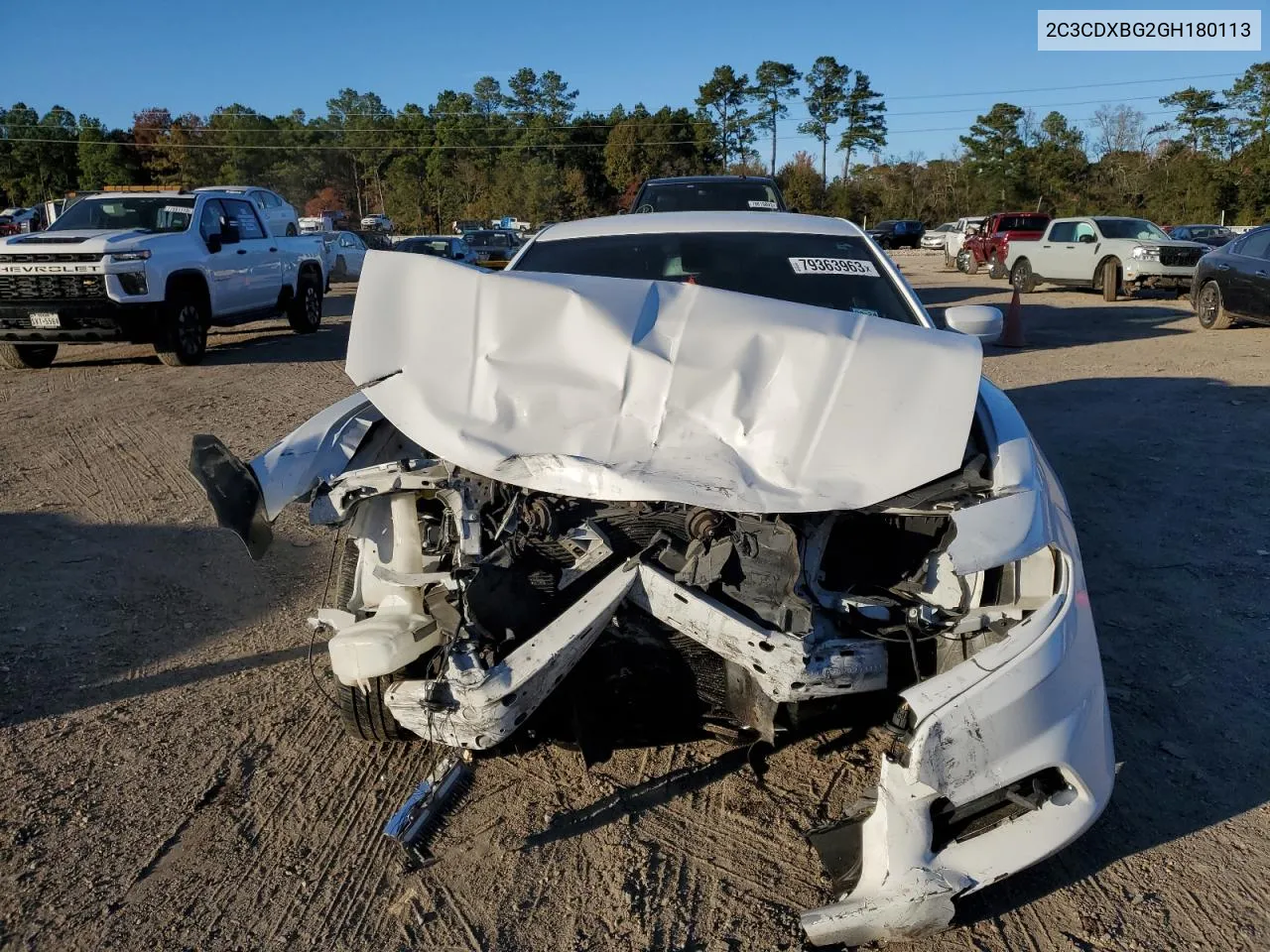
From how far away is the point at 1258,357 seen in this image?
11086 millimetres

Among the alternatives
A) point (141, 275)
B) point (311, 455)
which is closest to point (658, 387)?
point (311, 455)

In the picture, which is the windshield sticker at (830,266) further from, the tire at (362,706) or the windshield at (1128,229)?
the windshield at (1128,229)

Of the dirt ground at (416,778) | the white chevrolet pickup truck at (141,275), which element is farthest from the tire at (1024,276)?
the dirt ground at (416,778)

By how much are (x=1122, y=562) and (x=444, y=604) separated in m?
3.54

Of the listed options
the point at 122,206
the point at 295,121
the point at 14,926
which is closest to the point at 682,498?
the point at 14,926

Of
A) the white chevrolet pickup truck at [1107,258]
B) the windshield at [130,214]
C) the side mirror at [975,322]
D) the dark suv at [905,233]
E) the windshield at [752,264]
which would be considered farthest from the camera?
the dark suv at [905,233]

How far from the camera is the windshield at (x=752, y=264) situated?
4004 millimetres

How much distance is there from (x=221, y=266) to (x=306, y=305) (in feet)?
8.97

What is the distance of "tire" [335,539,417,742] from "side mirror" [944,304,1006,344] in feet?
8.17

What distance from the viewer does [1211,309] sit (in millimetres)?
13766

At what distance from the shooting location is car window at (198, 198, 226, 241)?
11.3 meters

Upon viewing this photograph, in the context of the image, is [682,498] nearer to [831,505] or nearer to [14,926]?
[831,505]

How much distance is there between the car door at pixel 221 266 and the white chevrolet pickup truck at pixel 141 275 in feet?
0.04

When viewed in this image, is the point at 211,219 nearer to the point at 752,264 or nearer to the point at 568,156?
the point at 752,264
